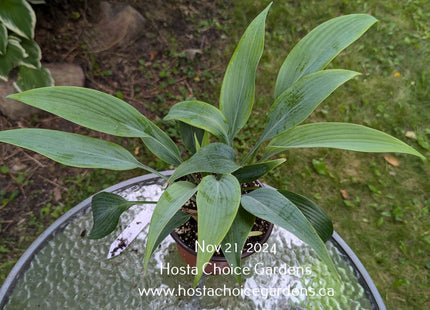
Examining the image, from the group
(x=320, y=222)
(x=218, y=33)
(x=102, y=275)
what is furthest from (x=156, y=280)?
(x=218, y=33)

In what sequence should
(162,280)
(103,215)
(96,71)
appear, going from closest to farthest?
(103,215) < (162,280) < (96,71)

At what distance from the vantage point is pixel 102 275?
1037 millimetres

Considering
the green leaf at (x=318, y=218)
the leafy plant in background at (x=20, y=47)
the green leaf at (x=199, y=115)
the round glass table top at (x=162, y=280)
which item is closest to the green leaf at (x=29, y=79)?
the leafy plant in background at (x=20, y=47)

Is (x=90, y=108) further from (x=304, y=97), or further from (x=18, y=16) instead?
(x=18, y=16)

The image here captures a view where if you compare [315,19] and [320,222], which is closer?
[320,222]

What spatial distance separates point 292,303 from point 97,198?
2.13 ft

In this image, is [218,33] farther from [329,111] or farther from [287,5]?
[329,111]

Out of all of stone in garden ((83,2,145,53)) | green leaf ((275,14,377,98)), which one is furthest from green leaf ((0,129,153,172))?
stone in garden ((83,2,145,53))

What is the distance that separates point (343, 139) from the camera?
67cm

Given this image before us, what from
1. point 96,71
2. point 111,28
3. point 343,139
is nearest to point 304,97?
point 343,139

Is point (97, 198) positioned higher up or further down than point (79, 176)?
further down

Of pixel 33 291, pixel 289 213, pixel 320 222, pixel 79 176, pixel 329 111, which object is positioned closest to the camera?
pixel 289 213

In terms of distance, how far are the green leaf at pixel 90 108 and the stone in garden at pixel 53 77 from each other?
4.41 ft

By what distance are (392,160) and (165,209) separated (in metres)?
1.69
